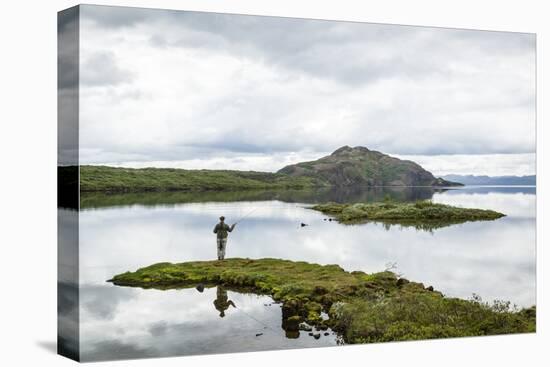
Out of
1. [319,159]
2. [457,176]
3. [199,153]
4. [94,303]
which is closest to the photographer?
[94,303]

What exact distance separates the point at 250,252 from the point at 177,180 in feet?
7.25

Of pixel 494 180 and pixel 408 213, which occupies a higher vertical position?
pixel 494 180

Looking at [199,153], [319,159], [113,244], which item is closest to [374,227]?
[319,159]

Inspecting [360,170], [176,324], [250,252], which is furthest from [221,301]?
[360,170]

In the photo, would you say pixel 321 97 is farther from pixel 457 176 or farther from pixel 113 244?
pixel 113 244

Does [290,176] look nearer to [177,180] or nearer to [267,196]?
[267,196]

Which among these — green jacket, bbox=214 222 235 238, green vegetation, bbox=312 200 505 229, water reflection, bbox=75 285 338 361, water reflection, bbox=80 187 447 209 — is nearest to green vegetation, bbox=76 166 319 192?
water reflection, bbox=80 187 447 209

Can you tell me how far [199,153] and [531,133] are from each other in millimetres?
8215

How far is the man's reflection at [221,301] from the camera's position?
51.6 feet

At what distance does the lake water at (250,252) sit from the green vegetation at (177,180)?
0.65 ft

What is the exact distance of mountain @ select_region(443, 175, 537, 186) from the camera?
1833 cm

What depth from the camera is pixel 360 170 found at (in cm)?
1714

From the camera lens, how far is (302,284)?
16469 millimetres

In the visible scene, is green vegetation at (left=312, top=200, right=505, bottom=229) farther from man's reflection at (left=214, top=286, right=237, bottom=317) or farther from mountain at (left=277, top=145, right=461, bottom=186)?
man's reflection at (left=214, top=286, right=237, bottom=317)
